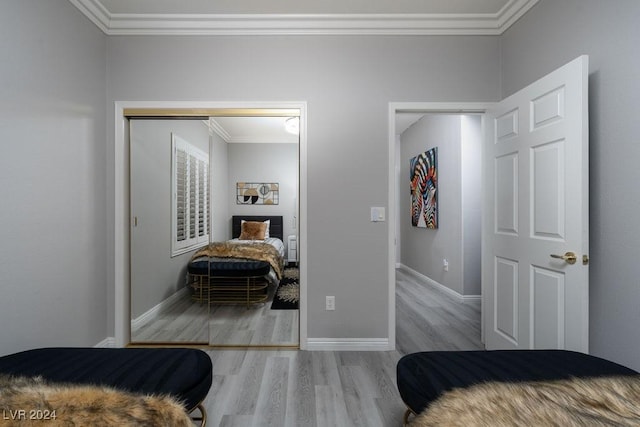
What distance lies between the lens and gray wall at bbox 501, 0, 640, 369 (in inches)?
58.3

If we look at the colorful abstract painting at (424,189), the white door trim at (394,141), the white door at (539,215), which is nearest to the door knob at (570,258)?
the white door at (539,215)

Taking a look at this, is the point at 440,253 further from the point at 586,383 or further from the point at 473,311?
the point at 586,383

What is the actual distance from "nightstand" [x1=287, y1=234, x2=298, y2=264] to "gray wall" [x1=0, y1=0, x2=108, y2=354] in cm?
156

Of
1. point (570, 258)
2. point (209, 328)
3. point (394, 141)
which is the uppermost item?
point (394, 141)

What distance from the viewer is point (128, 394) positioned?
3.46 feet

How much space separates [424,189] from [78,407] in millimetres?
4855

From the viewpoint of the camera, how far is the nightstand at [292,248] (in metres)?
2.64

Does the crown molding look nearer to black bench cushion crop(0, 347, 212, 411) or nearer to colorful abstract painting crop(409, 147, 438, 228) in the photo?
colorful abstract painting crop(409, 147, 438, 228)

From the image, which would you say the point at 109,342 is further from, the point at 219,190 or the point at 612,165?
the point at 612,165

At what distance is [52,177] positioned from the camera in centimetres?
191

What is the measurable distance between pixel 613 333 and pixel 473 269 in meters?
2.33

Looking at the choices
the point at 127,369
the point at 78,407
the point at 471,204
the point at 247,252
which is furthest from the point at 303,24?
the point at 471,204

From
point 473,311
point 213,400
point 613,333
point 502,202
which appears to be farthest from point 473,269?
point 213,400

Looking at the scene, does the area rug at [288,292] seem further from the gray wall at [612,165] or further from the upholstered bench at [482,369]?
the gray wall at [612,165]
